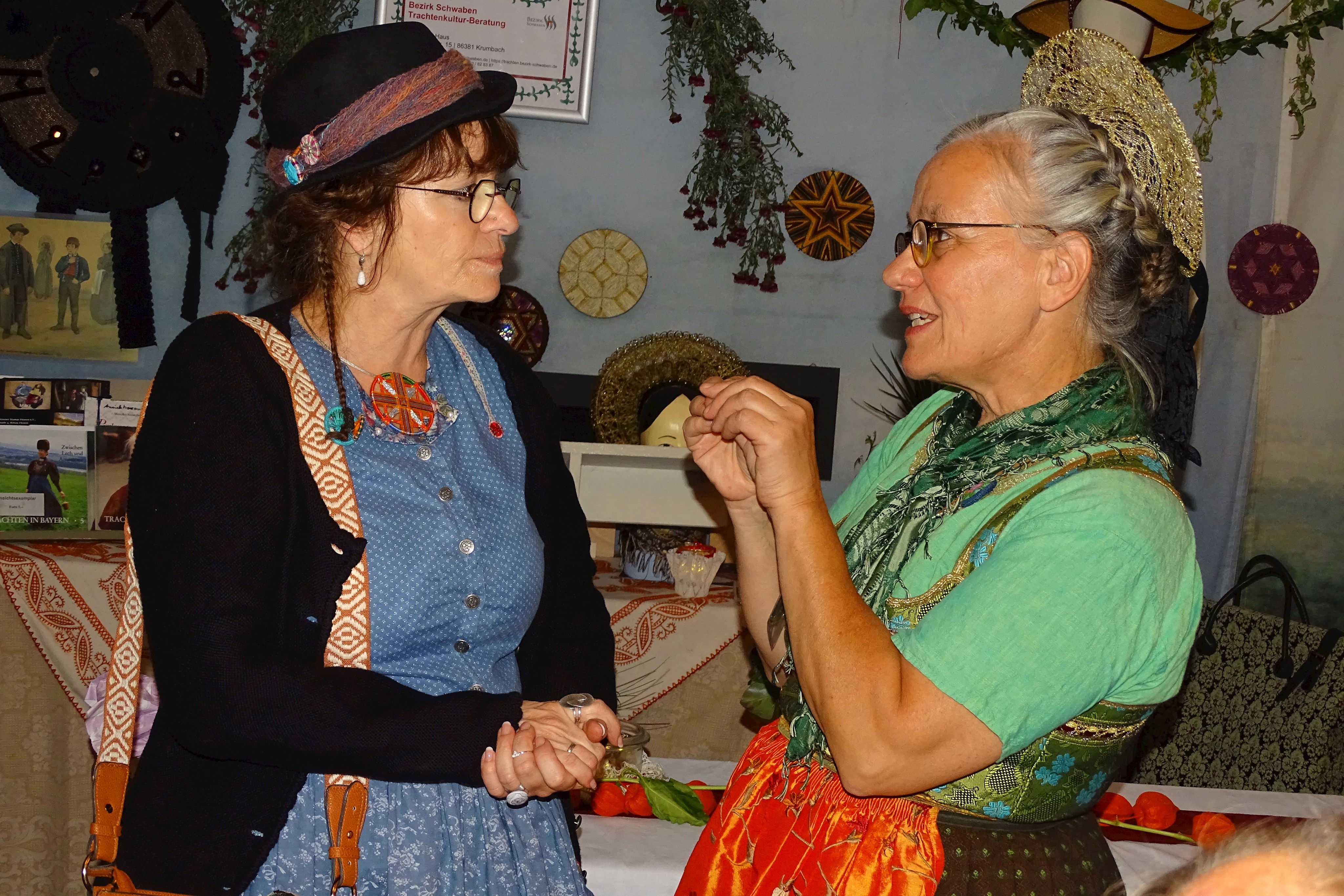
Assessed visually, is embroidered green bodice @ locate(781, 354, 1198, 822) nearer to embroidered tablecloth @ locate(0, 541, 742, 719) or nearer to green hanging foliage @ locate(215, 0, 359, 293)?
embroidered tablecloth @ locate(0, 541, 742, 719)

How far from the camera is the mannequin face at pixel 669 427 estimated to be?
3.61 meters

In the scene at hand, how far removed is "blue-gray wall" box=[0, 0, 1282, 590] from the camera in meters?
4.14

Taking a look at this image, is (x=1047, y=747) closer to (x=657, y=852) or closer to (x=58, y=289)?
(x=657, y=852)

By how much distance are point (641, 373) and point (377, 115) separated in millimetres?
2370

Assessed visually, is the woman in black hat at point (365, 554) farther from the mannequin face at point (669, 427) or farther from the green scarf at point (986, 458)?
the mannequin face at point (669, 427)

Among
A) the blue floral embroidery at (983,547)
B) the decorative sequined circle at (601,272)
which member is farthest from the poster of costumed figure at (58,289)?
the blue floral embroidery at (983,547)

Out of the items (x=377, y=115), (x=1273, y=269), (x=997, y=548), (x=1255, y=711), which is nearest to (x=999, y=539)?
(x=997, y=548)

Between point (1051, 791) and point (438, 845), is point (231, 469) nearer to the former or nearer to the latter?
point (438, 845)

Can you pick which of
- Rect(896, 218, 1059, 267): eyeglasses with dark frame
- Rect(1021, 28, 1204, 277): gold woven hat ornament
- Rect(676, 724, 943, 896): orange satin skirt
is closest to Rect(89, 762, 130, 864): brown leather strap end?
Rect(676, 724, 943, 896): orange satin skirt

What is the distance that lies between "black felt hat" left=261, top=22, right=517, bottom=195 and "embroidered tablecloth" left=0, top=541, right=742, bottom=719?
2.05 metres

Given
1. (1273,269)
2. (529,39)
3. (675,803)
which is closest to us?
(675,803)

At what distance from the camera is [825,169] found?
4238 mm

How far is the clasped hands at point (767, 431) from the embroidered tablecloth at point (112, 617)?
1967 millimetres

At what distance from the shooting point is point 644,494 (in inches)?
144
